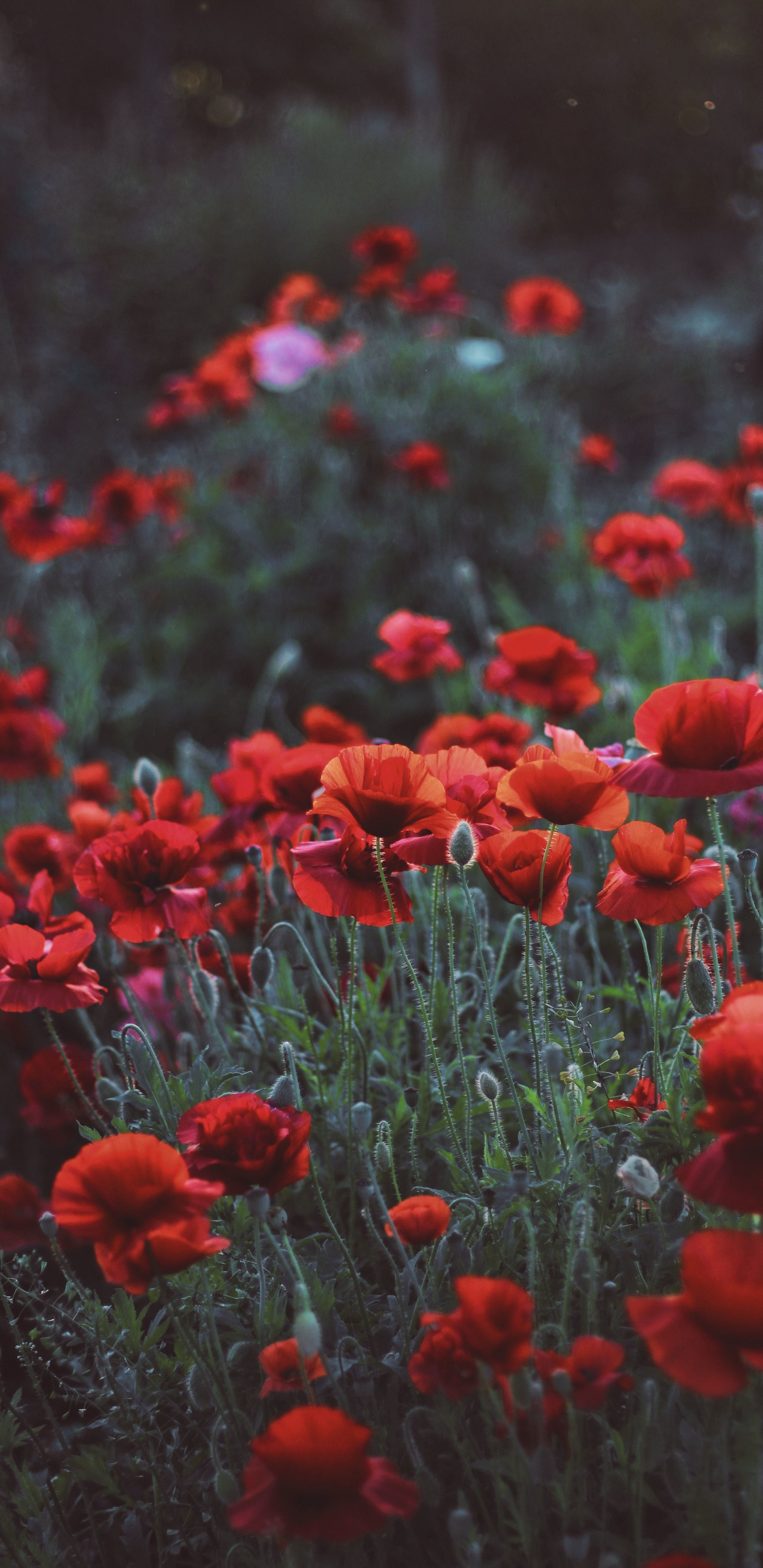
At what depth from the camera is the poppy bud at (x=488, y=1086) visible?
44.4 inches

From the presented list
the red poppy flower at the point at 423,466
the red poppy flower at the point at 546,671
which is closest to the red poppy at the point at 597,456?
the red poppy flower at the point at 423,466

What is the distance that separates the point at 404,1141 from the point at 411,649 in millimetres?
885

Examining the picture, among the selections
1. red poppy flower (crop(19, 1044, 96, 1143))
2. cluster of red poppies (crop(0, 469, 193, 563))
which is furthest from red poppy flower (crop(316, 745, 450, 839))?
→ cluster of red poppies (crop(0, 469, 193, 563))

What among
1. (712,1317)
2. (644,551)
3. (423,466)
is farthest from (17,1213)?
(423,466)

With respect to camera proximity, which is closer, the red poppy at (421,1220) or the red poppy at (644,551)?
the red poppy at (421,1220)

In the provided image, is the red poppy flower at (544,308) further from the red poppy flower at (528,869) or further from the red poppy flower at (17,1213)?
the red poppy flower at (17,1213)

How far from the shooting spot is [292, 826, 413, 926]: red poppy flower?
3.66 feet

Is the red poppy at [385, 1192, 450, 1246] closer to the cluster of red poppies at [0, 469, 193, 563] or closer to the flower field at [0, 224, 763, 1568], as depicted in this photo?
the flower field at [0, 224, 763, 1568]

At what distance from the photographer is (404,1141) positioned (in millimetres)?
1438

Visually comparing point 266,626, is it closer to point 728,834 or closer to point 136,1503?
point 728,834

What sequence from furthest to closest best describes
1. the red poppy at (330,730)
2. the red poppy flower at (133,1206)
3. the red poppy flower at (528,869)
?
the red poppy at (330,730) < the red poppy flower at (528,869) < the red poppy flower at (133,1206)

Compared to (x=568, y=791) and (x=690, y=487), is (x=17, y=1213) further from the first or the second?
(x=690, y=487)

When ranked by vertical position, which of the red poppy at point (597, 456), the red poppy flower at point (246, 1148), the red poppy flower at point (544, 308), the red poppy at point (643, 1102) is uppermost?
the red poppy flower at point (544, 308)

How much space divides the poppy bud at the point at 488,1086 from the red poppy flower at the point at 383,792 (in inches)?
10.7
